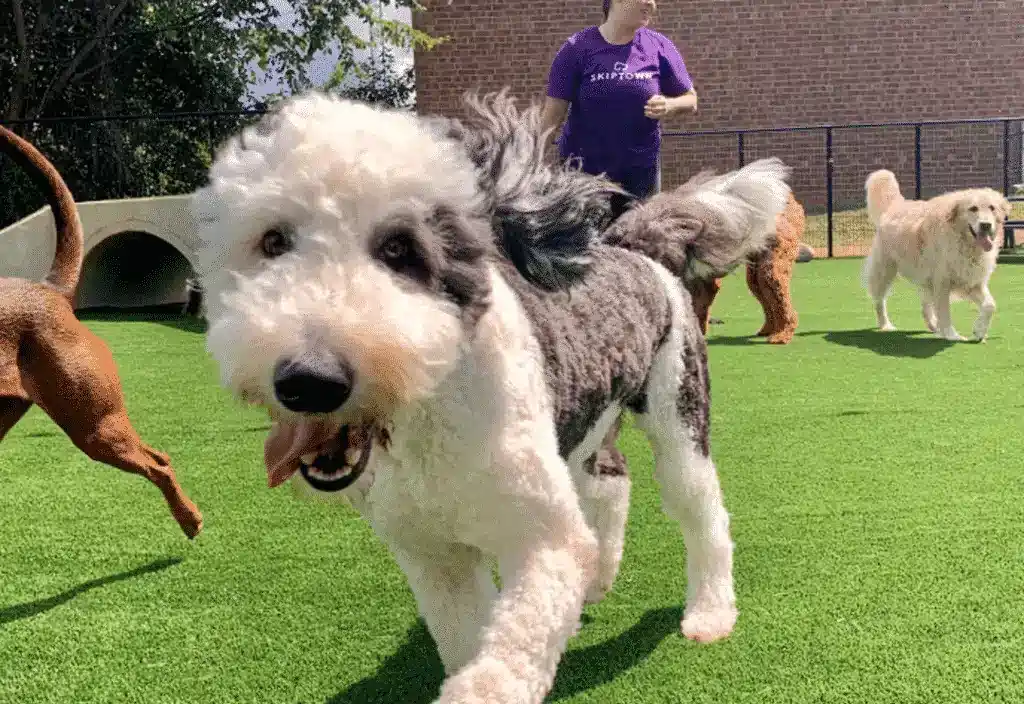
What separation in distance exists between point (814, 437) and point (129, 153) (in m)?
10.4

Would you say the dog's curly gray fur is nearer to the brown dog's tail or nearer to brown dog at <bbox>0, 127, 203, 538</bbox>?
brown dog at <bbox>0, 127, 203, 538</bbox>

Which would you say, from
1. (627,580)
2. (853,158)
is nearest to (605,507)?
(627,580)

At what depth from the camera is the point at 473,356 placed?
166cm

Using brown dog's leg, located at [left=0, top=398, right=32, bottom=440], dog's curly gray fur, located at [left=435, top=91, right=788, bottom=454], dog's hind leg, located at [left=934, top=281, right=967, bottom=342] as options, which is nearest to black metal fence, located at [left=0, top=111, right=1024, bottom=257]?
dog's hind leg, located at [left=934, top=281, right=967, bottom=342]

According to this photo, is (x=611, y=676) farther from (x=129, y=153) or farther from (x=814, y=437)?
(x=129, y=153)

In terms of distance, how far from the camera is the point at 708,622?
2.50 metres

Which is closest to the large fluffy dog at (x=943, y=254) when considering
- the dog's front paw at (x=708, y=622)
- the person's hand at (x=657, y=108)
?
the person's hand at (x=657, y=108)

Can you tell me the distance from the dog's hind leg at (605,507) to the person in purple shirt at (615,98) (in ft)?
5.66

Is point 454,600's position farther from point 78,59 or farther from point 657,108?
point 78,59

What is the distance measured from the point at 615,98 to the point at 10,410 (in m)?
2.69

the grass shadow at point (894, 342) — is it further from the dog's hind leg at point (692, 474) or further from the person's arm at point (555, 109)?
the dog's hind leg at point (692, 474)

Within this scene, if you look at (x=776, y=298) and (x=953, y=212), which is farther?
(x=953, y=212)

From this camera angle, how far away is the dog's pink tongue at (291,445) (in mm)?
1471

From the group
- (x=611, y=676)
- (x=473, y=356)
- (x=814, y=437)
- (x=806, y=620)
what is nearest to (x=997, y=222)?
(x=814, y=437)
